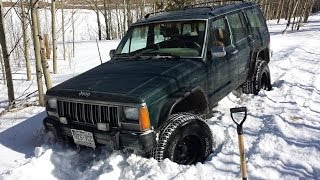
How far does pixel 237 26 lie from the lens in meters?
6.45

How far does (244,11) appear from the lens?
22.6ft

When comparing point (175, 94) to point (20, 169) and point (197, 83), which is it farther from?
point (20, 169)

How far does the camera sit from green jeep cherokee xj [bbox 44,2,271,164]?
4133 millimetres

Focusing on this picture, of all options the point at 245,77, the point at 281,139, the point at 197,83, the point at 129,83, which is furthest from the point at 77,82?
the point at 245,77

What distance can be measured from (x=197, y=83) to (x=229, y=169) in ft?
4.09

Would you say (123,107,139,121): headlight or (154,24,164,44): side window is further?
(154,24,164,44): side window

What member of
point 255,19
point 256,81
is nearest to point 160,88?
point 256,81

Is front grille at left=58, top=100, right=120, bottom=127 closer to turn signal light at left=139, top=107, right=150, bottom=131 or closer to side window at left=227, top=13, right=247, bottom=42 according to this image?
turn signal light at left=139, top=107, right=150, bottom=131


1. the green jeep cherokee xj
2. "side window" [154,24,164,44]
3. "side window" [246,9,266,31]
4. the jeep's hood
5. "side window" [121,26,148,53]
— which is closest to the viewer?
the green jeep cherokee xj

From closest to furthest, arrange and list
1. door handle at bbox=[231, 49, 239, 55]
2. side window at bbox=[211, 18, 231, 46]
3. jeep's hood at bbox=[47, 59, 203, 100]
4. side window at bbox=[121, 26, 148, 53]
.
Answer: jeep's hood at bbox=[47, 59, 203, 100] < side window at bbox=[211, 18, 231, 46] < side window at bbox=[121, 26, 148, 53] < door handle at bbox=[231, 49, 239, 55]

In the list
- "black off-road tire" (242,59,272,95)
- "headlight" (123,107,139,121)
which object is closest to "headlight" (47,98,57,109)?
"headlight" (123,107,139,121)

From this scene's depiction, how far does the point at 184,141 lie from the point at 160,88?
776 millimetres

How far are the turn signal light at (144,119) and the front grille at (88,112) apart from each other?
280 millimetres

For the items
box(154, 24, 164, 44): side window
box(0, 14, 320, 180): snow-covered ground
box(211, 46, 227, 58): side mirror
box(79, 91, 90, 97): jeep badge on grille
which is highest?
box(154, 24, 164, 44): side window
